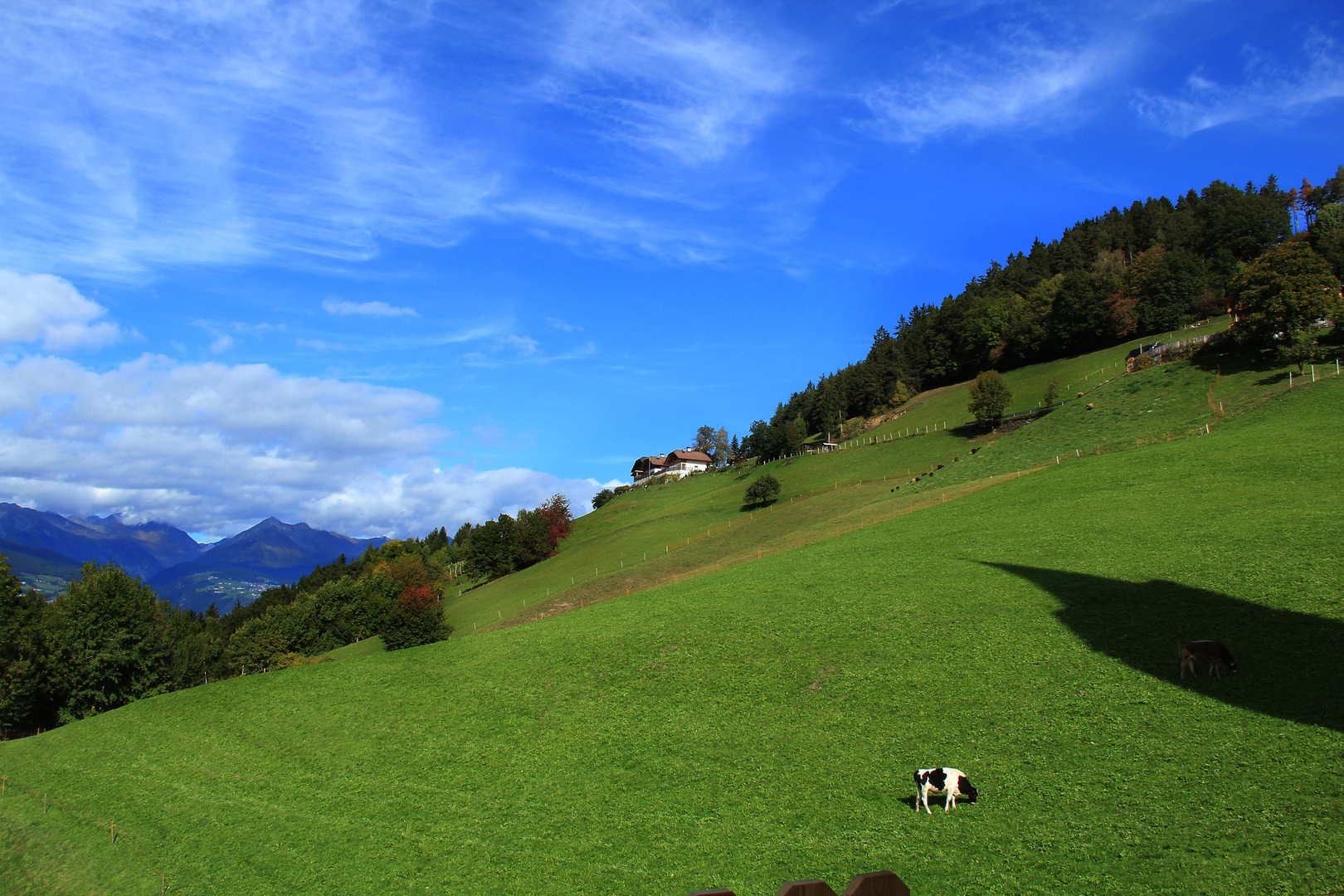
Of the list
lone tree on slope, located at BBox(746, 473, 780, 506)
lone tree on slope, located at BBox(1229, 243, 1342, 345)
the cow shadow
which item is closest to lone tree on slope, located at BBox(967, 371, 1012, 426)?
lone tree on slope, located at BBox(1229, 243, 1342, 345)

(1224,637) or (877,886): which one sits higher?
(877,886)

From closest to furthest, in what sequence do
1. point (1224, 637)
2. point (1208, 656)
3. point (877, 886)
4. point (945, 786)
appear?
point (877, 886), point (945, 786), point (1208, 656), point (1224, 637)

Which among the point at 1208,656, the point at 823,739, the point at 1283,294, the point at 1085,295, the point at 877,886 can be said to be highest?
the point at 1085,295

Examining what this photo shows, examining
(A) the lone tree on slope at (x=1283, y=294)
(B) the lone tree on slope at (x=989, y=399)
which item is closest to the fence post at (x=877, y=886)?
(A) the lone tree on slope at (x=1283, y=294)

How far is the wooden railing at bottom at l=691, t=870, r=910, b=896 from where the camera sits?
2654 millimetres

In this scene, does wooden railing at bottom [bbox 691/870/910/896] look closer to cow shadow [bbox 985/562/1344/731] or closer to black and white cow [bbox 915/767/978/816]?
black and white cow [bbox 915/767/978/816]

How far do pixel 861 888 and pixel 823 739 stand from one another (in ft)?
70.5

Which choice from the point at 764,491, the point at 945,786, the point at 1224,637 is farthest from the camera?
the point at 764,491

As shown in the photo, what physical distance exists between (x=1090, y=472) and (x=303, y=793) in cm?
5436

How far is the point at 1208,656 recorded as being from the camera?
70.9ft

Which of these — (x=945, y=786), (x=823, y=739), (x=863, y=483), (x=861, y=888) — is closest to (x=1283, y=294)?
(x=863, y=483)

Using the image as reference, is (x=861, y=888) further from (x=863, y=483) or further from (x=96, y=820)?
(x=863, y=483)

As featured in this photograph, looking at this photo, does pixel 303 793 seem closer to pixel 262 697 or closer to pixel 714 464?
pixel 262 697

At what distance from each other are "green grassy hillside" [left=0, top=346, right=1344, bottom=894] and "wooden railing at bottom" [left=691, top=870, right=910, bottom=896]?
41.8 feet
